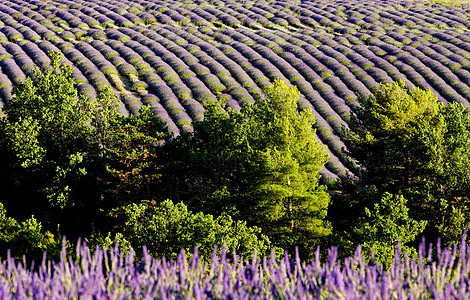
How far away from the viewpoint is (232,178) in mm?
30422

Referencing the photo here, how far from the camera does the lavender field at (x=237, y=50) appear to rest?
184 ft

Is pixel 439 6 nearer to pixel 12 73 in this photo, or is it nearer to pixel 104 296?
pixel 12 73

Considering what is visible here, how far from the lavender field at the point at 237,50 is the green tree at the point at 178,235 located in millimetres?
18617

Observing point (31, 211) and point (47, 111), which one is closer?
point (47, 111)

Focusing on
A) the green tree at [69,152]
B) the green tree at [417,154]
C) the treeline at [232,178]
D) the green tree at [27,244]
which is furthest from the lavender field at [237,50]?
the green tree at [27,244]

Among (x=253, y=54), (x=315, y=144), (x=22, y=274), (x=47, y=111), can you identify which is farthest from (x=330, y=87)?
(x=22, y=274)

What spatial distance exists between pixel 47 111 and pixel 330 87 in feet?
127

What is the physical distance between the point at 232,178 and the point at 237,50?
4489cm

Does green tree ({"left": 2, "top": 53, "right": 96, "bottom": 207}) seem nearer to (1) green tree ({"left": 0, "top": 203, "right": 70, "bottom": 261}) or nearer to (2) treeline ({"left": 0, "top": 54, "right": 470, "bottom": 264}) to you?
(2) treeline ({"left": 0, "top": 54, "right": 470, "bottom": 264})

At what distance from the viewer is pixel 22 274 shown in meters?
8.39

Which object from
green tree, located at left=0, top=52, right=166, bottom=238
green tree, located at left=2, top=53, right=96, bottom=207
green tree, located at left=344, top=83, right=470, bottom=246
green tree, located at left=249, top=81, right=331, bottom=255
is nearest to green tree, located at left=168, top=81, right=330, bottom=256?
green tree, located at left=249, top=81, right=331, bottom=255

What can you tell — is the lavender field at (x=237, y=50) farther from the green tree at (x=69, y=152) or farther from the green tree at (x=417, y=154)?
the green tree at (x=69, y=152)

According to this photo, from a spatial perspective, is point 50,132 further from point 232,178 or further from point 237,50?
point 237,50

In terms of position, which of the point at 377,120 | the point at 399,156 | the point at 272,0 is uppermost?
the point at 272,0
